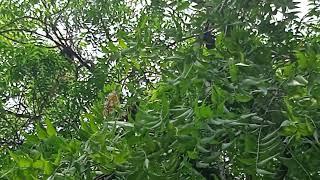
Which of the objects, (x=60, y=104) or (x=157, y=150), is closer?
(x=157, y=150)

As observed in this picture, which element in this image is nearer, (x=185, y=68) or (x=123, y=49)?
(x=185, y=68)

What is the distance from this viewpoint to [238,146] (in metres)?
1.14

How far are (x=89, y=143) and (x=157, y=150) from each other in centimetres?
13

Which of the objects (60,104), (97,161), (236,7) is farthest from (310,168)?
(60,104)

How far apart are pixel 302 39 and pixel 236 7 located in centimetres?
22

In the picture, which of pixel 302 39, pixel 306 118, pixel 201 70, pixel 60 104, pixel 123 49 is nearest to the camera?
pixel 306 118

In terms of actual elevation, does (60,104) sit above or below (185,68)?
below

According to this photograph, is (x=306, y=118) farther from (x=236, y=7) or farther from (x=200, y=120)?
(x=236, y=7)

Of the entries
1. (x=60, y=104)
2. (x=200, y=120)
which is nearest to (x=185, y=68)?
(x=200, y=120)

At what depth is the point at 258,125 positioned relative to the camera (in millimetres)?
1142

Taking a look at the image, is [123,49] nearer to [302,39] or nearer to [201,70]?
[201,70]

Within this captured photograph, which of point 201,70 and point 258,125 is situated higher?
point 201,70

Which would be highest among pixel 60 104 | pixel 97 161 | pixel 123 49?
pixel 123 49

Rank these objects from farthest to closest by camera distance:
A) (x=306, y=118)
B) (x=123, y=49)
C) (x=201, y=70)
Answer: (x=123, y=49), (x=201, y=70), (x=306, y=118)
